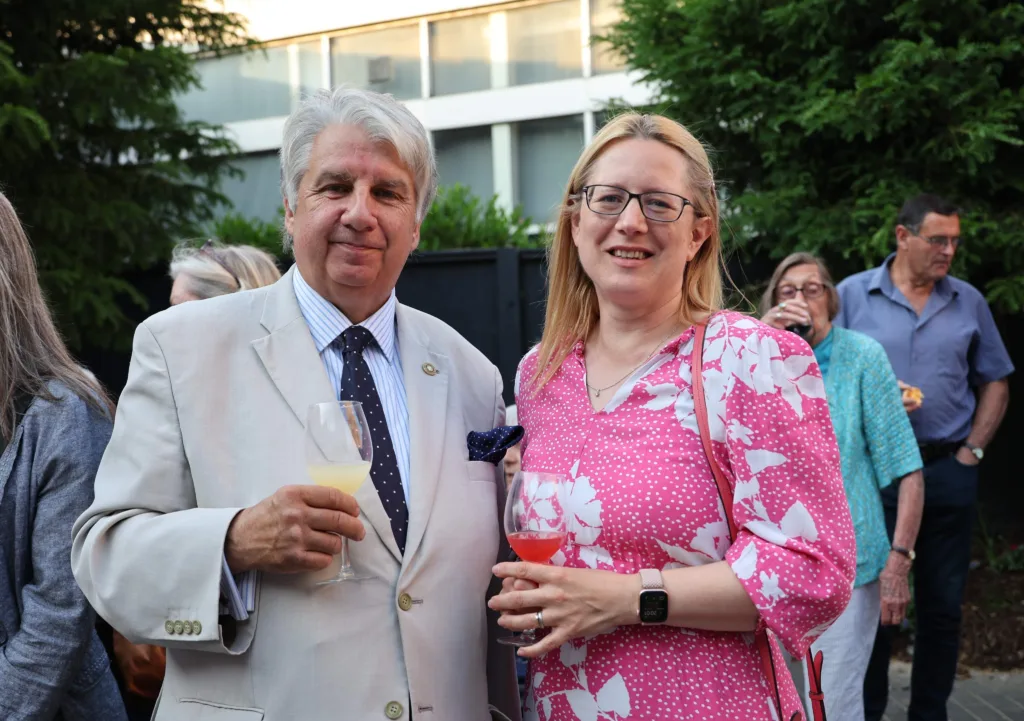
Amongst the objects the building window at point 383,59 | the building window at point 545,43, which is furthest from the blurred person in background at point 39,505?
the building window at point 383,59

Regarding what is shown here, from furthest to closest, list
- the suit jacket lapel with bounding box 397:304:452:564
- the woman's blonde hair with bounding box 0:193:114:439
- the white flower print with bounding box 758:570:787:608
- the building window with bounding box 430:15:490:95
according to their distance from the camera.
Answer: the building window with bounding box 430:15:490:95
the woman's blonde hair with bounding box 0:193:114:439
the suit jacket lapel with bounding box 397:304:452:564
the white flower print with bounding box 758:570:787:608

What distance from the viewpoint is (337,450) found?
2297 millimetres

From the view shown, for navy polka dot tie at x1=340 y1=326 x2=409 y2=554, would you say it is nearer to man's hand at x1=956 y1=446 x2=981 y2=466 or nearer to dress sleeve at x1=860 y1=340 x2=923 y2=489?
dress sleeve at x1=860 y1=340 x2=923 y2=489

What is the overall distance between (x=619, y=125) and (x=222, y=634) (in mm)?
1509

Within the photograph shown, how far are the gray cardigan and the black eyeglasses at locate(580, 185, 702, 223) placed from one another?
58.6 inches

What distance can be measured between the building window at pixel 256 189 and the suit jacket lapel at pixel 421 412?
13.1 m

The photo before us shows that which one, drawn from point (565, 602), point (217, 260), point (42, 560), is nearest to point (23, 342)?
point (42, 560)

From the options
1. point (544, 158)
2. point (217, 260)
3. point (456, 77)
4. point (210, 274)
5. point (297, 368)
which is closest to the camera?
point (297, 368)

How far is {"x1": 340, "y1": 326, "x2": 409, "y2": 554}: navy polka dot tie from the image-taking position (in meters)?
2.55

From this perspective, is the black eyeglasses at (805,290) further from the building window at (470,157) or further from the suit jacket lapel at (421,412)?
the building window at (470,157)

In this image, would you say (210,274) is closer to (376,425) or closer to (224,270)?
(224,270)

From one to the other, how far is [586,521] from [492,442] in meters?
0.38

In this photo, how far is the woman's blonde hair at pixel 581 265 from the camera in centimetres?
267

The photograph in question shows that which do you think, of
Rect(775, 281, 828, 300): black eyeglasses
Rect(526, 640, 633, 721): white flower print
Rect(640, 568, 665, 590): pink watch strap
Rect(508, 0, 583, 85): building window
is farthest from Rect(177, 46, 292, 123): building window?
Rect(640, 568, 665, 590): pink watch strap
